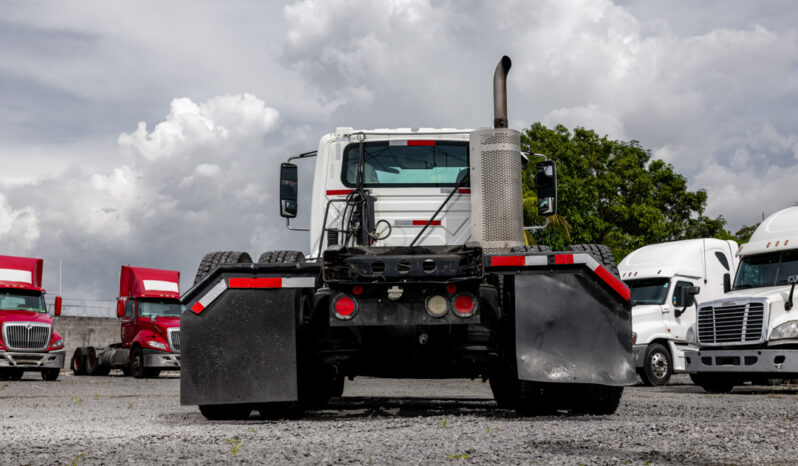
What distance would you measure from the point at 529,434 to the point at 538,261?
1.50 m

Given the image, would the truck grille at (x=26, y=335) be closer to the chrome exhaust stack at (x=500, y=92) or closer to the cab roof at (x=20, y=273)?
the cab roof at (x=20, y=273)

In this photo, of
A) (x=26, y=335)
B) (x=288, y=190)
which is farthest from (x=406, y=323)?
(x=26, y=335)

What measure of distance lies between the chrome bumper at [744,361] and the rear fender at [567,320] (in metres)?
7.69

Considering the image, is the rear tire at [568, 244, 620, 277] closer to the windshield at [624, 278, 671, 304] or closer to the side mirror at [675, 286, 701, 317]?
the side mirror at [675, 286, 701, 317]

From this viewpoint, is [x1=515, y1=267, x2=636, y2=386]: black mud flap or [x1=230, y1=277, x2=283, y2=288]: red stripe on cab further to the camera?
[x1=230, y1=277, x2=283, y2=288]: red stripe on cab

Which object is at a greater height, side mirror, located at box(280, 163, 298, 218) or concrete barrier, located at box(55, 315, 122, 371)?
side mirror, located at box(280, 163, 298, 218)

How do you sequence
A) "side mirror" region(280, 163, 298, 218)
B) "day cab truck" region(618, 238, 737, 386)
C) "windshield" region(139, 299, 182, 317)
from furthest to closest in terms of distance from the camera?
1. "windshield" region(139, 299, 182, 317)
2. "day cab truck" region(618, 238, 737, 386)
3. "side mirror" region(280, 163, 298, 218)

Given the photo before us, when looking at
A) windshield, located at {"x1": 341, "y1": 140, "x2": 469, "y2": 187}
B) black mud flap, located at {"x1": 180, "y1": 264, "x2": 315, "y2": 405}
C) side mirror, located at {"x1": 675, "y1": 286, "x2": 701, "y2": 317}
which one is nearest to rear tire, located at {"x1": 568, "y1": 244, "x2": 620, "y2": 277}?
windshield, located at {"x1": 341, "y1": 140, "x2": 469, "y2": 187}

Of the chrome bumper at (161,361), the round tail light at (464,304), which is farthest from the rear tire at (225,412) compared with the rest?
the chrome bumper at (161,361)

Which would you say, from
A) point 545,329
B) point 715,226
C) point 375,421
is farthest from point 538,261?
point 715,226

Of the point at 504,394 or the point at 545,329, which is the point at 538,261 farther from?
the point at 504,394

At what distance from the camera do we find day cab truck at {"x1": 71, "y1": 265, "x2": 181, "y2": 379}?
79.6 feet

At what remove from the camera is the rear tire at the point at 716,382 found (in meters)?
15.5

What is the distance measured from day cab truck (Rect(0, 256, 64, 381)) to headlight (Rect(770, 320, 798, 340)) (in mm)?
17325
